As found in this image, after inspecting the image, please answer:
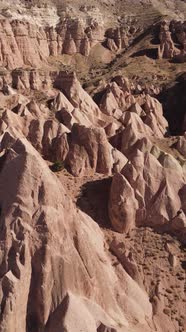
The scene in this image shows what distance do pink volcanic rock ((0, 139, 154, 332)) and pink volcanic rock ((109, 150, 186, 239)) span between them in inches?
136

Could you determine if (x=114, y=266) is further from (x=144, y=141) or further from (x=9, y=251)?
(x=144, y=141)

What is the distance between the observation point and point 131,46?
106 m

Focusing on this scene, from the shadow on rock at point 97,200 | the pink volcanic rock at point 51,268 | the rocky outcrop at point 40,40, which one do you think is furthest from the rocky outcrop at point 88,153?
the rocky outcrop at point 40,40

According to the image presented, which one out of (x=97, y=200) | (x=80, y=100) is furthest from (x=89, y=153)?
(x=80, y=100)

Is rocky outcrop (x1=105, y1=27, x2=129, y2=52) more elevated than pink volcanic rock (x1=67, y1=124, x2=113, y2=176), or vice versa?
rocky outcrop (x1=105, y1=27, x2=129, y2=52)

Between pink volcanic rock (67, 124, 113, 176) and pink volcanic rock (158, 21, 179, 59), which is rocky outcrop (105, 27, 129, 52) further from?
pink volcanic rock (67, 124, 113, 176)

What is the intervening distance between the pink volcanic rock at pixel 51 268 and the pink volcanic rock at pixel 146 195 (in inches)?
136

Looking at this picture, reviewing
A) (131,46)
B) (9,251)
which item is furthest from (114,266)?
(131,46)

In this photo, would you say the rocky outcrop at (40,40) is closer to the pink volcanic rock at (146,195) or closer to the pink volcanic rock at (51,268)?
the pink volcanic rock at (146,195)

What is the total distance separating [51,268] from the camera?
57.7ft

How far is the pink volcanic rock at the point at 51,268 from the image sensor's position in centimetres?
1695

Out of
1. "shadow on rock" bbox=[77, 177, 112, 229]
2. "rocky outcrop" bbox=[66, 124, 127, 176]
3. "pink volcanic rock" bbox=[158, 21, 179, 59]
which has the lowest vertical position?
"shadow on rock" bbox=[77, 177, 112, 229]

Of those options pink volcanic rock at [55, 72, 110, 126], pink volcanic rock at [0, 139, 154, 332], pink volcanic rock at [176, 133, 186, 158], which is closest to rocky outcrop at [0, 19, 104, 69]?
pink volcanic rock at [55, 72, 110, 126]

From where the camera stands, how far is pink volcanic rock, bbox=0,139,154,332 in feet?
55.6
